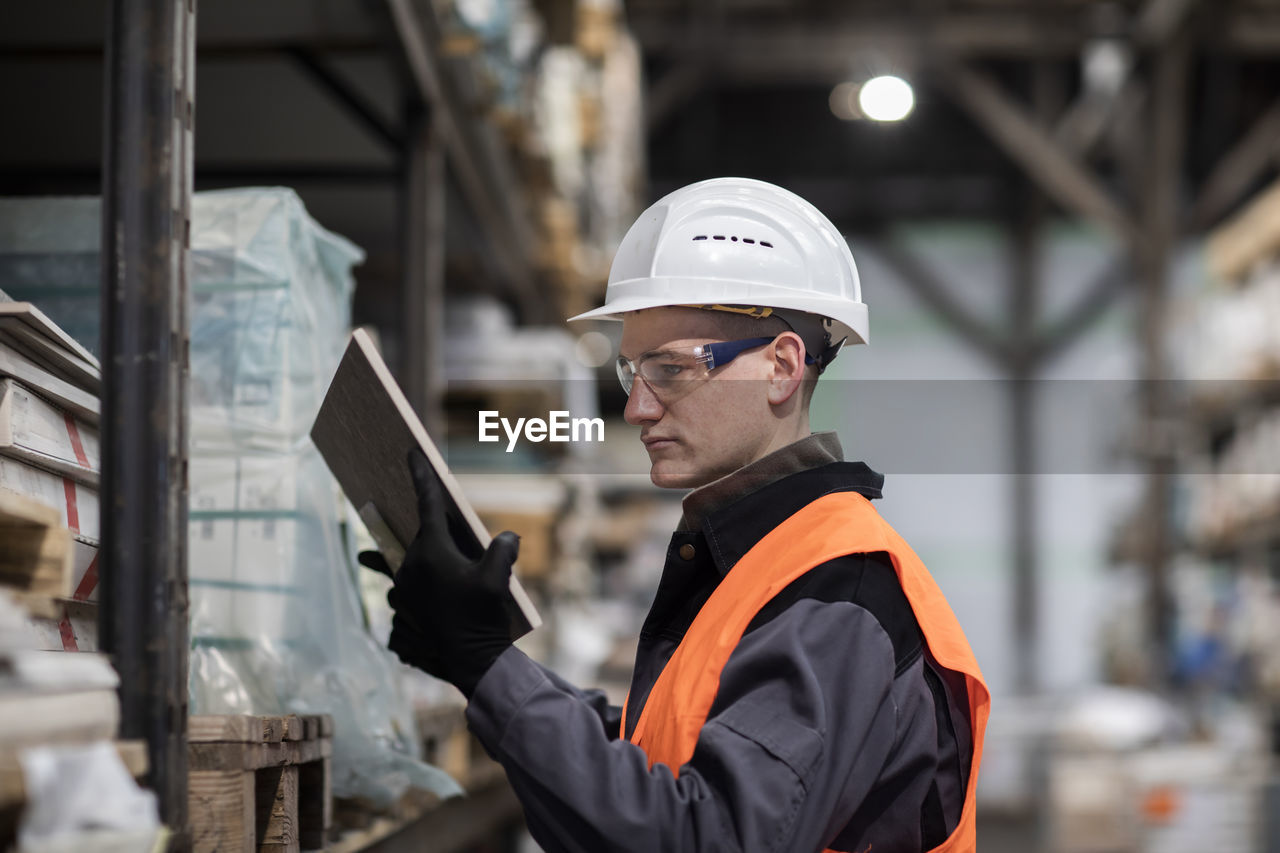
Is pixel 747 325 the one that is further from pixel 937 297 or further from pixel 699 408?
pixel 937 297

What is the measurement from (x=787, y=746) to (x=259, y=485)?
118cm

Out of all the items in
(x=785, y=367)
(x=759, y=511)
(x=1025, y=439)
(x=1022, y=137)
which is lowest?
(x=759, y=511)

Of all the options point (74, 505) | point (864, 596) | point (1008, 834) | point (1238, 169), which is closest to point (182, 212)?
point (74, 505)

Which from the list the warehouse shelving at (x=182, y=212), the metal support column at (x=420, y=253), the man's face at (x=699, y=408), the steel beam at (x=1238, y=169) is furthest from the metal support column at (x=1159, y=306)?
the man's face at (x=699, y=408)

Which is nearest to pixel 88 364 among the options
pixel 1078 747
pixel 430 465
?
pixel 430 465

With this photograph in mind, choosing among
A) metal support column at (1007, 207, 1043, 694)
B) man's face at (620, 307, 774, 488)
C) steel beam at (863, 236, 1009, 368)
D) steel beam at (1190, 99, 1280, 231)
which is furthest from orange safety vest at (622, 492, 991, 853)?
steel beam at (863, 236, 1009, 368)

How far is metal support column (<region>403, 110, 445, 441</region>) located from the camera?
4.21m

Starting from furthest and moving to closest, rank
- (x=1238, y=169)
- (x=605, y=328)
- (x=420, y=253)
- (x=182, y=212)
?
1. (x=1238, y=169)
2. (x=605, y=328)
3. (x=420, y=253)
4. (x=182, y=212)

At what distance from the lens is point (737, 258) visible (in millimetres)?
2002

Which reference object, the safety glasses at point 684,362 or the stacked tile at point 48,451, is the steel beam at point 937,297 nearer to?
the safety glasses at point 684,362

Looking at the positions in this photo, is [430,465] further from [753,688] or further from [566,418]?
[753,688]

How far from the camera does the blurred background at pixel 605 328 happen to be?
7.44 ft

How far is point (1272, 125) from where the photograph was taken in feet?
42.9

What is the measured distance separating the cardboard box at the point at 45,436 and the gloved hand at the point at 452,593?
444 mm
